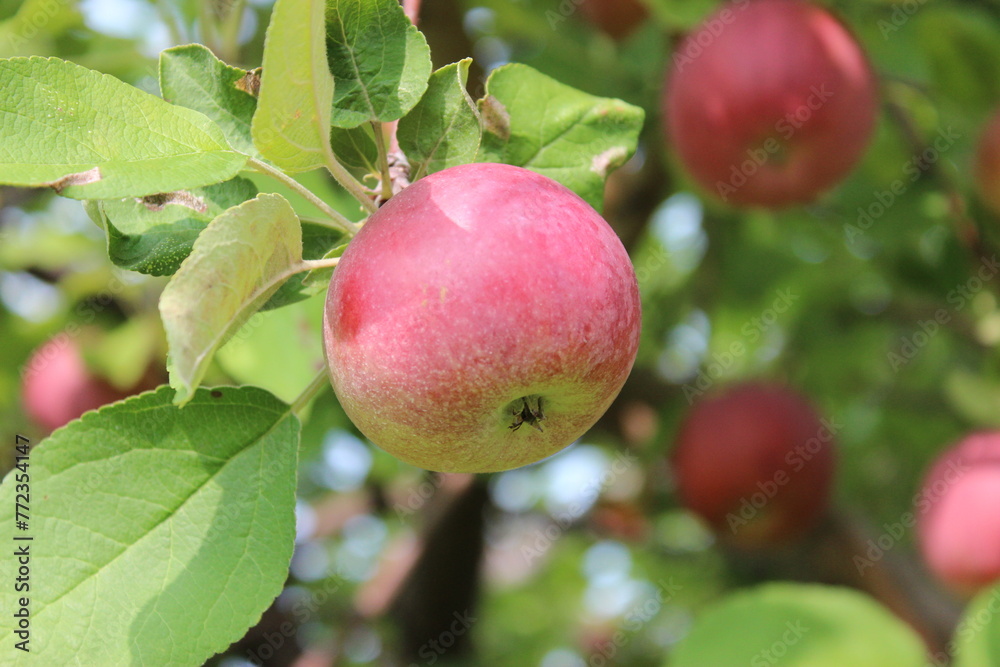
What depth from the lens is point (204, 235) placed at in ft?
2.21

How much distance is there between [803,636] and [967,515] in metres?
0.85

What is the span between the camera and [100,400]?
2359mm

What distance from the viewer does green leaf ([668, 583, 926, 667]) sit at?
1.58 meters

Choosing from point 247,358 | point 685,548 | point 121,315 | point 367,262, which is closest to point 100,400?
point 121,315

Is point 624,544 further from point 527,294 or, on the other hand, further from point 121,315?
point 527,294

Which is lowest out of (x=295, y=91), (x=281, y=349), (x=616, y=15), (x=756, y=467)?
(x=756, y=467)

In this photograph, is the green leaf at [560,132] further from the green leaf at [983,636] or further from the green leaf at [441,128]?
the green leaf at [983,636]

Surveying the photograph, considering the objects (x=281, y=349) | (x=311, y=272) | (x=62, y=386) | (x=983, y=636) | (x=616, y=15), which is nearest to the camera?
(x=311, y=272)

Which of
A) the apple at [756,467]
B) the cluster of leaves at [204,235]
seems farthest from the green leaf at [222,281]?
the apple at [756,467]

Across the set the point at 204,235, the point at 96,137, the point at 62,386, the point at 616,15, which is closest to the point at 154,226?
the point at 96,137

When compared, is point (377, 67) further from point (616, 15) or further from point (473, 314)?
point (616, 15)

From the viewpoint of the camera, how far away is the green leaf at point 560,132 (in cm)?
100

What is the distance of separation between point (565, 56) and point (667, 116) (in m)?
0.40

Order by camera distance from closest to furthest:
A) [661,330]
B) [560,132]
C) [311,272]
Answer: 1. [311,272]
2. [560,132]
3. [661,330]
